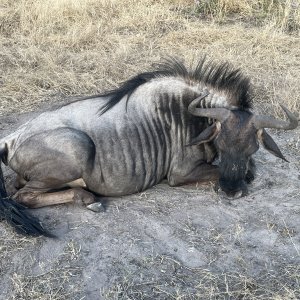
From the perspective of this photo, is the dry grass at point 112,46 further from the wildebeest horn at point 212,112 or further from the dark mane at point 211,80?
the wildebeest horn at point 212,112

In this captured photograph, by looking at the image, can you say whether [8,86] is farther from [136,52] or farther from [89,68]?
[136,52]

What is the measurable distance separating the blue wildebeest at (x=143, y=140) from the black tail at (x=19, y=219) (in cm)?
2

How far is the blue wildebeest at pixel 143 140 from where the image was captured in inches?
180

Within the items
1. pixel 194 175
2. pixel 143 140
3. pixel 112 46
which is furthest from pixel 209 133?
pixel 112 46

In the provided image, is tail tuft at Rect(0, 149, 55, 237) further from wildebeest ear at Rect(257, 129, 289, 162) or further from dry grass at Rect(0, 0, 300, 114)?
dry grass at Rect(0, 0, 300, 114)

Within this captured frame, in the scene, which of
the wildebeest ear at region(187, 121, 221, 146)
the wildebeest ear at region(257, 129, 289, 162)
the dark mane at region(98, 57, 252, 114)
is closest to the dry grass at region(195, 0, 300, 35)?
the dark mane at region(98, 57, 252, 114)

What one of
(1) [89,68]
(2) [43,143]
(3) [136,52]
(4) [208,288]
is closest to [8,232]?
(2) [43,143]

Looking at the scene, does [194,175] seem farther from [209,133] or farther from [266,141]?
[266,141]

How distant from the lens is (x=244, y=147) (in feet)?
15.2

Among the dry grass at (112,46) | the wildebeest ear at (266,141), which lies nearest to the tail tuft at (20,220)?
the wildebeest ear at (266,141)

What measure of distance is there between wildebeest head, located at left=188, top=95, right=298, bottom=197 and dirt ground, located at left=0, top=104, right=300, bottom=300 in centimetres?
20

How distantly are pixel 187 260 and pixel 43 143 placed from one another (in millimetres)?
1504

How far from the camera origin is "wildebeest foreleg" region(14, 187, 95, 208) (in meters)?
4.54

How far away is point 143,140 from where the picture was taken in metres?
4.86
